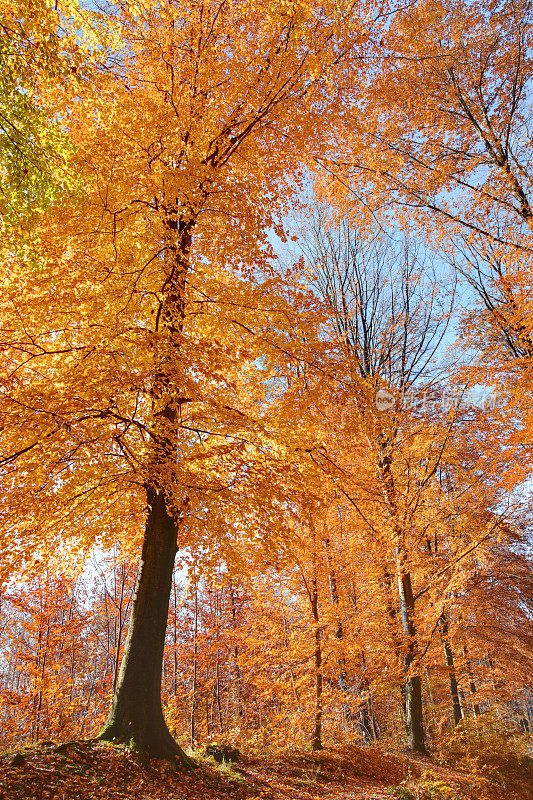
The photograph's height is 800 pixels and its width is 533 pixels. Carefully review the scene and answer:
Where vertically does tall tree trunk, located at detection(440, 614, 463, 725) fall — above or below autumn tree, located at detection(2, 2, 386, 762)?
below

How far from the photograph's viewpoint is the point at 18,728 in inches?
574

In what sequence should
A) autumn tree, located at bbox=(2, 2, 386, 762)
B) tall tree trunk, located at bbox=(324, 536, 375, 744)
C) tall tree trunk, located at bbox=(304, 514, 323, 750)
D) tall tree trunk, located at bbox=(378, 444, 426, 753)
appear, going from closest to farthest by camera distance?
autumn tree, located at bbox=(2, 2, 386, 762), tall tree trunk, located at bbox=(378, 444, 426, 753), tall tree trunk, located at bbox=(304, 514, 323, 750), tall tree trunk, located at bbox=(324, 536, 375, 744)

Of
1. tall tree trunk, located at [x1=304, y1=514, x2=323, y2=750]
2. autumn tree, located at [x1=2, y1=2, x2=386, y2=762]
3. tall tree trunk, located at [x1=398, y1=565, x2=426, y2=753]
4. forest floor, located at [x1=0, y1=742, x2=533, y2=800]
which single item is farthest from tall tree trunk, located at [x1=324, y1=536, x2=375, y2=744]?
autumn tree, located at [x1=2, y1=2, x2=386, y2=762]

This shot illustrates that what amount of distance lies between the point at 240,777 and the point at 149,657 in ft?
6.76

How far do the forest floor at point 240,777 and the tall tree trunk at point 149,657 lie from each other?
0.34m

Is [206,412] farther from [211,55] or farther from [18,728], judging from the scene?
[18,728]

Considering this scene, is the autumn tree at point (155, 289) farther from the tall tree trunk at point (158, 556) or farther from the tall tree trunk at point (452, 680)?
the tall tree trunk at point (452, 680)

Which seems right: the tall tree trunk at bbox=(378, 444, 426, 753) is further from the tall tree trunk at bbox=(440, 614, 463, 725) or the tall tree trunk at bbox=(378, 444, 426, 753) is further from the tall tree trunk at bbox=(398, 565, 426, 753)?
the tall tree trunk at bbox=(440, 614, 463, 725)

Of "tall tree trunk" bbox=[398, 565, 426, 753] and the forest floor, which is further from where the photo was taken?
"tall tree trunk" bbox=[398, 565, 426, 753]

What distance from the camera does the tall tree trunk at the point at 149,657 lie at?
18.7 ft

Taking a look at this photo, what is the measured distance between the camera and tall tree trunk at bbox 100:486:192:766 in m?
5.70

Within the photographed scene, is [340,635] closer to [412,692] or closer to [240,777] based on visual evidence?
[412,692]

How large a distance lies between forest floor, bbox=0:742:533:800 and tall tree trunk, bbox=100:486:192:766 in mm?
337

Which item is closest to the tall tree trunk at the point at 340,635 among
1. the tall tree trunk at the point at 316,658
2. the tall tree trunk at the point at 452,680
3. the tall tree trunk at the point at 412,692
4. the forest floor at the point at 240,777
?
the tall tree trunk at the point at 316,658
